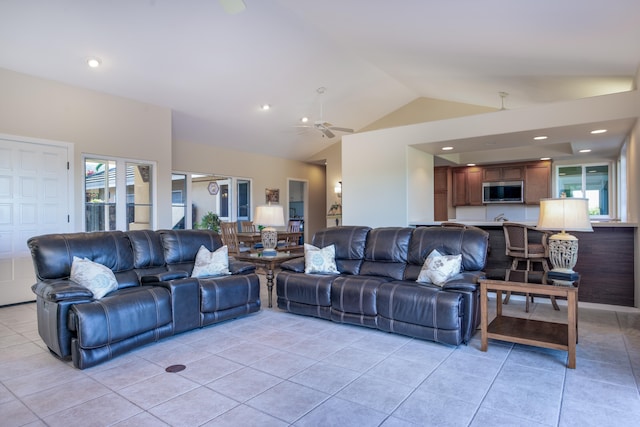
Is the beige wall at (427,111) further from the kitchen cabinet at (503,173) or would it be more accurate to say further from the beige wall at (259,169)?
the beige wall at (259,169)

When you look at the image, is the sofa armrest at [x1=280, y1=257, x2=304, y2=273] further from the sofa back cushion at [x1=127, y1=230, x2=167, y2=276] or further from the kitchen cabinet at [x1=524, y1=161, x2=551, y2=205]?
the kitchen cabinet at [x1=524, y1=161, x2=551, y2=205]

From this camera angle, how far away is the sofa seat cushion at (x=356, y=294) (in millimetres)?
3537

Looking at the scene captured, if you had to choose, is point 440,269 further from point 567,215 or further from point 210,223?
point 210,223

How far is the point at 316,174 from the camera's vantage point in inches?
433

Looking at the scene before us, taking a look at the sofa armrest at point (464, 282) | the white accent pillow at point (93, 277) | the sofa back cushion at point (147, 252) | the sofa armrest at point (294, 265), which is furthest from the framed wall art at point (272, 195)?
the sofa armrest at point (464, 282)

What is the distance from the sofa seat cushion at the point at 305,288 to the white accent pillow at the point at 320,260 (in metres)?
0.13

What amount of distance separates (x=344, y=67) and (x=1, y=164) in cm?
510

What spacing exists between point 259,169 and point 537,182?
6281 millimetres

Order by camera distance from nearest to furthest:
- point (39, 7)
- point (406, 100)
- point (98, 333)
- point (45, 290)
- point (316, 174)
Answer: point (98, 333) < point (45, 290) < point (39, 7) < point (406, 100) < point (316, 174)

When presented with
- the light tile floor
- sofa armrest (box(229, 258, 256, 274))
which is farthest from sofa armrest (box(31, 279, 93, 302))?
sofa armrest (box(229, 258, 256, 274))

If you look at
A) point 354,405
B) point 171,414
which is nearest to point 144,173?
point 171,414

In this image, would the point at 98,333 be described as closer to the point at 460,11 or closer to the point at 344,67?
the point at 460,11

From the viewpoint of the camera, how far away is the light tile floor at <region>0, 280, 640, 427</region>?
209cm

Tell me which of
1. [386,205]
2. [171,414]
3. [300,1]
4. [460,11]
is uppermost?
[300,1]
